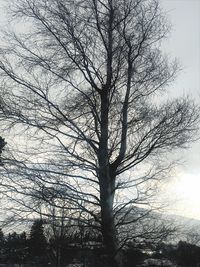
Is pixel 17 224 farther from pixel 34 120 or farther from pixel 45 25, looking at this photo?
pixel 45 25

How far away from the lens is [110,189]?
Answer: 9023 millimetres

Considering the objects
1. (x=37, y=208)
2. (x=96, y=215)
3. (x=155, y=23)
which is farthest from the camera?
(x=155, y=23)

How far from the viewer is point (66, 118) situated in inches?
355

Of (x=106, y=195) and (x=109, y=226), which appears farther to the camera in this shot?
(x=106, y=195)

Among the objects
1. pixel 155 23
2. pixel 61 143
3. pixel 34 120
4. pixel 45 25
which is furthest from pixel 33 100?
pixel 155 23

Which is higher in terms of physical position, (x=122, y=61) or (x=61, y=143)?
(x=122, y=61)

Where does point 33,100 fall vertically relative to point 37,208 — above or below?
above

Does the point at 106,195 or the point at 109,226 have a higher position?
the point at 106,195

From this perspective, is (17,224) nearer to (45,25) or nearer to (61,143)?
(61,143)

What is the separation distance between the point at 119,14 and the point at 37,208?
4.64 metres

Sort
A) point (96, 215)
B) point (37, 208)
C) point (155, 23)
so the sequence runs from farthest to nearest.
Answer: point (155, 23) < point (96, 215) < point (37, 208)

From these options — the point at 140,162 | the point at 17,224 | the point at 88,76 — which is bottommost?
the point at 17,224

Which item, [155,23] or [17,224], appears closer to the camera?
[17,224]

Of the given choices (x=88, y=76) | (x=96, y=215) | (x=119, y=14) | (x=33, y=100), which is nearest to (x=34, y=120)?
(x=33, y=100)
